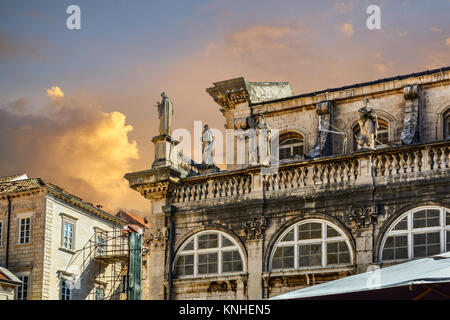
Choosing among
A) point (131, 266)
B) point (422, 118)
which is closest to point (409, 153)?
point (422, 118)

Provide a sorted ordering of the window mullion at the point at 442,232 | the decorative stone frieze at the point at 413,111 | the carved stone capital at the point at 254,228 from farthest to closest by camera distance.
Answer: the decorative stone frieze at the point at 413,111, the carved stone capital at the point at 254,228, the window mullion at the point at 442,232

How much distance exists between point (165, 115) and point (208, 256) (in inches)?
201

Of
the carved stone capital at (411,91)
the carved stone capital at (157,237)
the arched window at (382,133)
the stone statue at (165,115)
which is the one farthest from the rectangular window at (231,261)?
the carved stone capital at (411,91)

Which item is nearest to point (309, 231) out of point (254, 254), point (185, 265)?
point (254, 254)

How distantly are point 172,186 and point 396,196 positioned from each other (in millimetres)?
7320

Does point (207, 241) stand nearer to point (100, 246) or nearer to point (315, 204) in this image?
point (315, 204)

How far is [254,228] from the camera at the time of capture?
23.3 meters

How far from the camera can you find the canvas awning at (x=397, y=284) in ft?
41.7

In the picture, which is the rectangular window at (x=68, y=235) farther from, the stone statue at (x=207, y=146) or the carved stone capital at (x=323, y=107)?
the carved stone capital at (x=323, y=107)

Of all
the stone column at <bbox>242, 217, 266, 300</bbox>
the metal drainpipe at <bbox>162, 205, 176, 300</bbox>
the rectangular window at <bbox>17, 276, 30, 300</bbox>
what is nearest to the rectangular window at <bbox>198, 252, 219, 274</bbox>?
the metal drainpipe at <bbox>162, 205, 176, 300</bbox>

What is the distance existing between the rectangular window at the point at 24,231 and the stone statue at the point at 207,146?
821 inches
